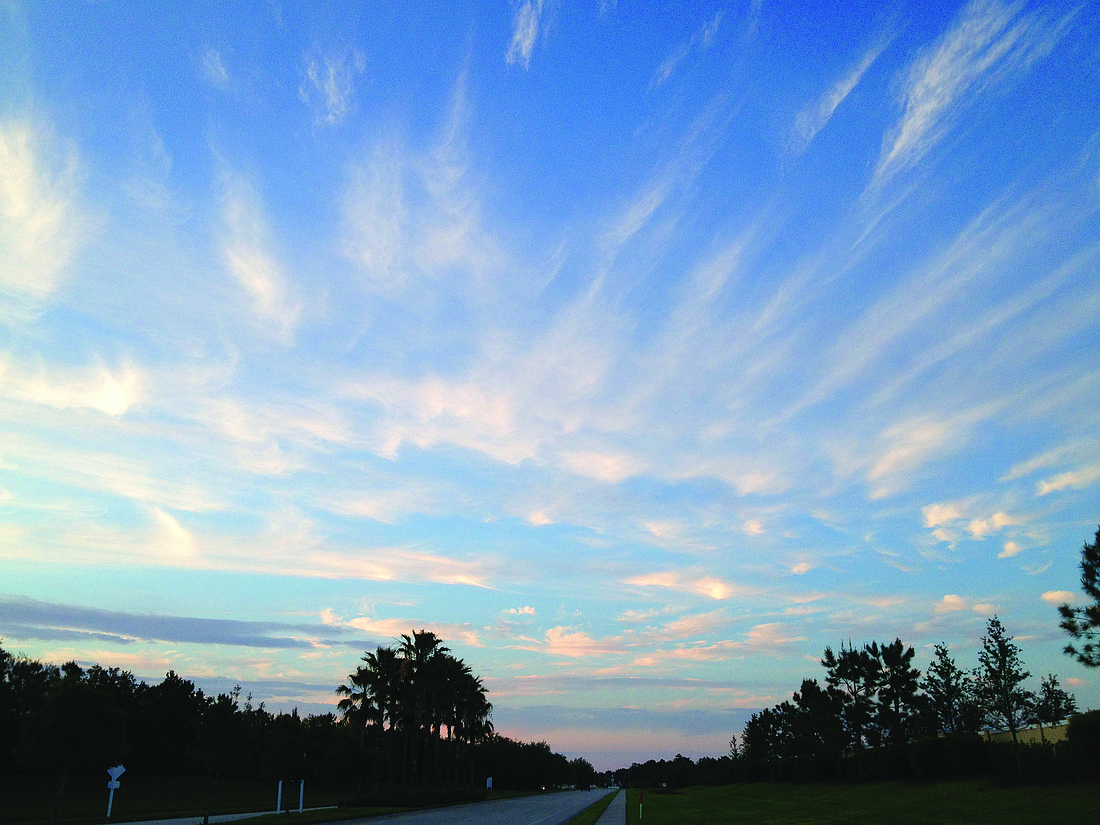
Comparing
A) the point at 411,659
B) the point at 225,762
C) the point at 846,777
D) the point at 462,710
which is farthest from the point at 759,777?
the point at 225,762

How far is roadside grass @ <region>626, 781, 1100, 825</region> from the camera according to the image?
98.3 feet

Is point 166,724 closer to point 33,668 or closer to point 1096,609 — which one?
point 33,668

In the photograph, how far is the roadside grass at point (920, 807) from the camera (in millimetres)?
29969

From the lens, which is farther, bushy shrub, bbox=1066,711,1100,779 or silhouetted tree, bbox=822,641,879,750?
silhouetted tree, bbox=822,641,879,750

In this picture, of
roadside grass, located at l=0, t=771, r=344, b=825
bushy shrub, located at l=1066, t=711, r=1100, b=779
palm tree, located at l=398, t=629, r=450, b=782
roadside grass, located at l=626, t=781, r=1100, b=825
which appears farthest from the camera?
palm tree, located at l=398, t=629, r=450, b=782

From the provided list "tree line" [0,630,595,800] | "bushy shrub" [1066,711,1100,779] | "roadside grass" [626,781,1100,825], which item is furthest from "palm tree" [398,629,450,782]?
"bushy shrub" [1066,711,1100,779]

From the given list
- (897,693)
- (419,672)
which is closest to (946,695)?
(897,693)

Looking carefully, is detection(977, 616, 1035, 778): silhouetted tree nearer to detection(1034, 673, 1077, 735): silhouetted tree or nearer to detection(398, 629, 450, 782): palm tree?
detection(1034, 673, 1077, 735): silhouetted tree

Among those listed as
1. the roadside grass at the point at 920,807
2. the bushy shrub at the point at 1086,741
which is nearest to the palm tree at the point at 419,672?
the roadside grass at the point at 920,807

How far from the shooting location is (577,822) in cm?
4269

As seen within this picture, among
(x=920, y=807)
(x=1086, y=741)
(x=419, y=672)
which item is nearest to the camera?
(x=1086, y=741)

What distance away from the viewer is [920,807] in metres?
38.7

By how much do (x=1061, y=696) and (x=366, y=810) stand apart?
5113cm

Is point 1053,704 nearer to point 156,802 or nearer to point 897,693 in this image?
point 897,693
